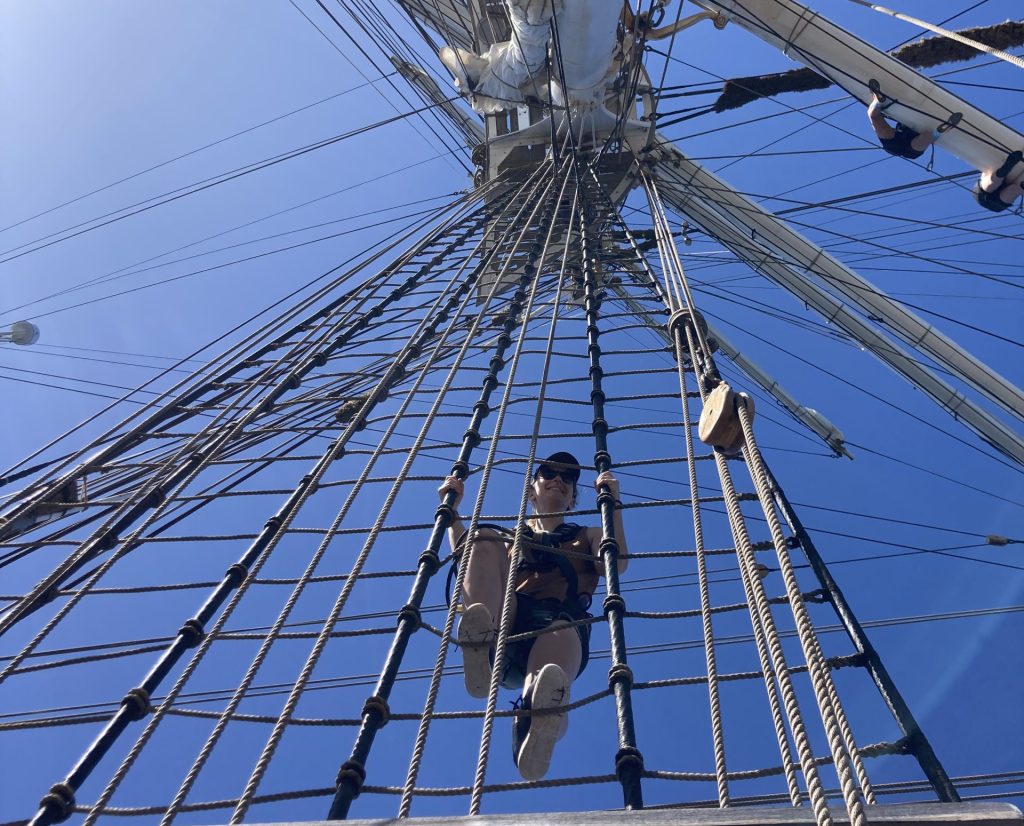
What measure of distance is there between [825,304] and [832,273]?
41cm

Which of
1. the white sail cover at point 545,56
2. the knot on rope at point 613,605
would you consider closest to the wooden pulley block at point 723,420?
the knot on rope at point 613,605

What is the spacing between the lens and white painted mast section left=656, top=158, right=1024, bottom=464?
8.62 metres

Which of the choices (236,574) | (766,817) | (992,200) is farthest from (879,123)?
(766,817)

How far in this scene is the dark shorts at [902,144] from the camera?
251 inches

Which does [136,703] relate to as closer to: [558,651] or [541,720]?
[541,720]

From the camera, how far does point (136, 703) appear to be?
2408 mm

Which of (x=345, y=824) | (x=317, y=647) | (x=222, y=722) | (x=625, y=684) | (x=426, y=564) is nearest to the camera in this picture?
(x=345, y=824)

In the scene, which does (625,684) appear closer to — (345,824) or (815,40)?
(345,824)

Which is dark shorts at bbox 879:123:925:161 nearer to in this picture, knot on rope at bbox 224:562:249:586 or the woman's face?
the woman's face

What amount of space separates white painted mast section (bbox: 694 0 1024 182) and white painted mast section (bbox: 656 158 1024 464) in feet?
8.17

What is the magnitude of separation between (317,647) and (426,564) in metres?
0.88

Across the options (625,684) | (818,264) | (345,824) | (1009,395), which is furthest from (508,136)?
(345,824)

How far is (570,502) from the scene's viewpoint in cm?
430

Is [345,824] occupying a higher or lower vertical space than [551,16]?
lower
